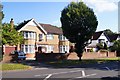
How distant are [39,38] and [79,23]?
63.6ft

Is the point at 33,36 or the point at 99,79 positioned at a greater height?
the point at 33,36

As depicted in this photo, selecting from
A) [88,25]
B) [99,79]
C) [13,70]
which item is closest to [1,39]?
[88,25]

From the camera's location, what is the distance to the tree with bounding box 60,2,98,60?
38.9 meters

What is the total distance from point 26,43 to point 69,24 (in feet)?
53.2

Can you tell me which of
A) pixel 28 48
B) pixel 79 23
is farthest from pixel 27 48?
pixel 79 23

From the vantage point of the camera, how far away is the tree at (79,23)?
38.9 metres

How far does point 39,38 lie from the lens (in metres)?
56.6

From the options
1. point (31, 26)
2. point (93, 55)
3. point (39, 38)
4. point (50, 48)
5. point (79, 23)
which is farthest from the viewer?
point (50, 48)

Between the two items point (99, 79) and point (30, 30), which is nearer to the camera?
point (99, 79)

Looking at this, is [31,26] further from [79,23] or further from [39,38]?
[79,23]

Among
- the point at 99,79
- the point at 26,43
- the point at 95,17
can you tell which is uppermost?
the point at 95,17

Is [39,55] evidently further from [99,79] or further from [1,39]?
[99,79]

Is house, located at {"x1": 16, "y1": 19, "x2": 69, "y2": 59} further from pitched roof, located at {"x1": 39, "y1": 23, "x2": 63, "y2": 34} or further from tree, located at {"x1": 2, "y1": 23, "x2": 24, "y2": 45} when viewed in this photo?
tree, located at {"x1": 2, "y1": 23, "x2": 24, "y2": 45}

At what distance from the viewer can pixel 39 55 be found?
Answer: 42.2 meters
